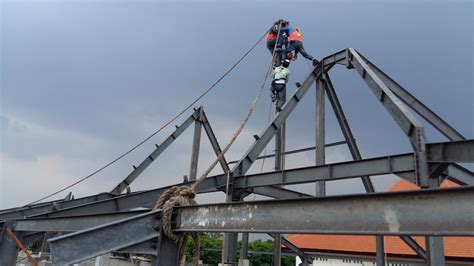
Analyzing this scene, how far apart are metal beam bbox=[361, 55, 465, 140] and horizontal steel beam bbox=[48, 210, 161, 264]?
23.9ft

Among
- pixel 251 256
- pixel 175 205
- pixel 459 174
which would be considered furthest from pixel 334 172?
pixel 251 256

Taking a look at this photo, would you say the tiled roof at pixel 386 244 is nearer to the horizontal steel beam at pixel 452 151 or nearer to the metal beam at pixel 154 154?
the horizontal steel beam at pixel 452 151

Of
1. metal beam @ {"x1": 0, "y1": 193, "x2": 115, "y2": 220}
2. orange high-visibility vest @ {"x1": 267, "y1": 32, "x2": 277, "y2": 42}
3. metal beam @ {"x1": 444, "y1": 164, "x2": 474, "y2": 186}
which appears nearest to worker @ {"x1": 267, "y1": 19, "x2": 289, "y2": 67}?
orange high-visibility vest @ {"x1": 267, "y1": 32, "x2": 277, "y2": 42}

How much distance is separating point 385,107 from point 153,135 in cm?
888

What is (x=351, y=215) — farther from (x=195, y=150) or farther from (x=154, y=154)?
(x=154, y=154)

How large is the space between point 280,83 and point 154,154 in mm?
5234

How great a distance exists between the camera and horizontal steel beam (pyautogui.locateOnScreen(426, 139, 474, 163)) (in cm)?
586

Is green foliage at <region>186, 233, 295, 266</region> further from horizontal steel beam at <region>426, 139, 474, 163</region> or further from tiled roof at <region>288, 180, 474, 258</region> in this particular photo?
horizontal steel beam at <region>426, 139, 474, 163</region>

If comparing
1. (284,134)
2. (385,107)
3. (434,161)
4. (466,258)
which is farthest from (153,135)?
(466,258)

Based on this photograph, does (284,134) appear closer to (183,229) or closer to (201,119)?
(201,119)

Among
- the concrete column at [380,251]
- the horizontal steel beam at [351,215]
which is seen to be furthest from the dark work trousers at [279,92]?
the horizontal steel beam at [351,215]

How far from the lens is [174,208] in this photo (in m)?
3.96

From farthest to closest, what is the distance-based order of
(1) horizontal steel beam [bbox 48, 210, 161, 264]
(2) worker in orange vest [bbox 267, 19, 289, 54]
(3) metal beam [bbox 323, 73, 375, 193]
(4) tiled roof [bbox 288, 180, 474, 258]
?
(2) worker in orange vest [bbox 267, 19, 289, 54]
(4) tiled roof [bbox 288, 180, 474, 258]
(3) metal beam [bbox 323, 73, 375, 193]
(1) horizontal steel beam [bbox 48, 210, 161, 264]

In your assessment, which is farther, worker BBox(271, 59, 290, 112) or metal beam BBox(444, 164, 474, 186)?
worker BBox(271, 59, 290, 112)
